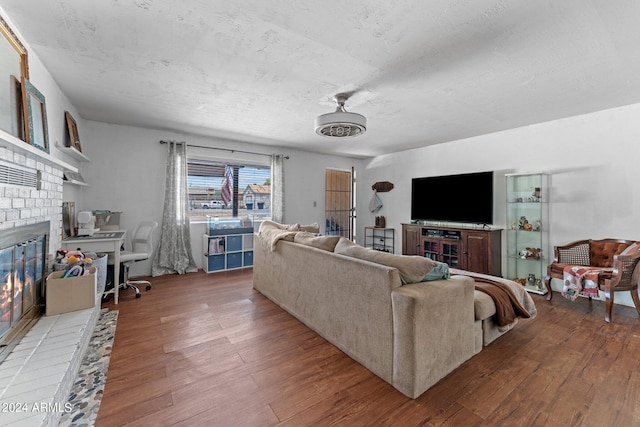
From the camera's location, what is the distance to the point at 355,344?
6.75 ft

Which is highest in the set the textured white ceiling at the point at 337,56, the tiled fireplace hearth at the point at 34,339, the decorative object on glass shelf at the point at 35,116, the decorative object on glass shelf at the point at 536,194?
the textured white ceiling at the point at 337,56

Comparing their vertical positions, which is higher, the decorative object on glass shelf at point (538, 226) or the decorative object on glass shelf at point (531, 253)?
the decorative object on glass shelf at point (538, 226)

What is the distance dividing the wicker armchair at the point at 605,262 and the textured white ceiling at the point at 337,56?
5.57ft

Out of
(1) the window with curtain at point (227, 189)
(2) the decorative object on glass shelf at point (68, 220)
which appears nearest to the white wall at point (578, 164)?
(1) the window with curtain at point (227, 189)

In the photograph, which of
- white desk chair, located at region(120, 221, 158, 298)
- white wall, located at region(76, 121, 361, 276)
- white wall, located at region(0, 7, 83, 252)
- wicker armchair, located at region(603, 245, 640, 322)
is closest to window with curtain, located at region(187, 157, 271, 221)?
white wall, located at region(76, 121, 361, 276)

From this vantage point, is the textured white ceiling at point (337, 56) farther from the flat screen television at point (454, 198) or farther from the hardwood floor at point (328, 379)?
the hardwood floor at point (328, 379)

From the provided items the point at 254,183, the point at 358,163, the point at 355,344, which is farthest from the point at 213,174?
the point at 355,344

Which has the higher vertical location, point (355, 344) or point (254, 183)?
point (254, 183)

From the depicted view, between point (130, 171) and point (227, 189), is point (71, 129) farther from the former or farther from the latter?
point (227, 189)

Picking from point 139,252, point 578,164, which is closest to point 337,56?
point 139,252

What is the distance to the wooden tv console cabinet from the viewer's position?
415cm

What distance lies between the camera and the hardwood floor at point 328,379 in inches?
60.0

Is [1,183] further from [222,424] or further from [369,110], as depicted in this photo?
[369,110]

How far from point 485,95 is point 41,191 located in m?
4.28
